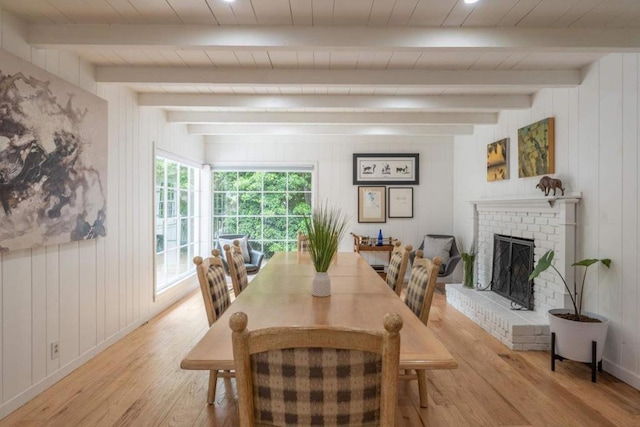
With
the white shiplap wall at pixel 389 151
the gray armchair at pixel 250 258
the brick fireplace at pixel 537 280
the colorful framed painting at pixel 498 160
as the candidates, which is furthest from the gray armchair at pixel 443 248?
the gray armchair at pixel 250 258

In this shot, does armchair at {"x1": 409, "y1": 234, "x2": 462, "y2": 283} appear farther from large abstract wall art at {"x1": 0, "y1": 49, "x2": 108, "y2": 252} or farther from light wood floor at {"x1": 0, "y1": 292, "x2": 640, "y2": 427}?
large abstract wall art at {"x1": 0, "y1": 49, "x2": 108, "y2": 252}

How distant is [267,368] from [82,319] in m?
2.51

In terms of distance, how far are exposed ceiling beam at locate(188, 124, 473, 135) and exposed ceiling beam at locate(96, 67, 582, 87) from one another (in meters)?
2.02

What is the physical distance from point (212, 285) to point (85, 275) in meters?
1.41

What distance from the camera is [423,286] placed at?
2217 mm

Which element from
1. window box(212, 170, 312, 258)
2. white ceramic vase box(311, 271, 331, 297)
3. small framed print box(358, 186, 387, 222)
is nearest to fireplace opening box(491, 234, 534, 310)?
small framed print box(358, 186, 387, 222)

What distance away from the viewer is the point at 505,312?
361 centimetres

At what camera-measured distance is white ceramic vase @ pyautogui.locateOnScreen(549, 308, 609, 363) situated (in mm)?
2629

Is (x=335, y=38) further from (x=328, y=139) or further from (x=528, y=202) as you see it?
(x=328, y=139)

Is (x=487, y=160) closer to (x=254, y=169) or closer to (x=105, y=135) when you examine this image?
(x=254, y=169)

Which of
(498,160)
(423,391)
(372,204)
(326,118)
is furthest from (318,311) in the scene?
(372,204)

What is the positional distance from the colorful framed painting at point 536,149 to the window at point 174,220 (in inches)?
159

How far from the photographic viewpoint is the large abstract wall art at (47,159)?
2.12 metres

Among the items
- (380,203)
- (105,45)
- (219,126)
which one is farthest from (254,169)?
(105,45)
